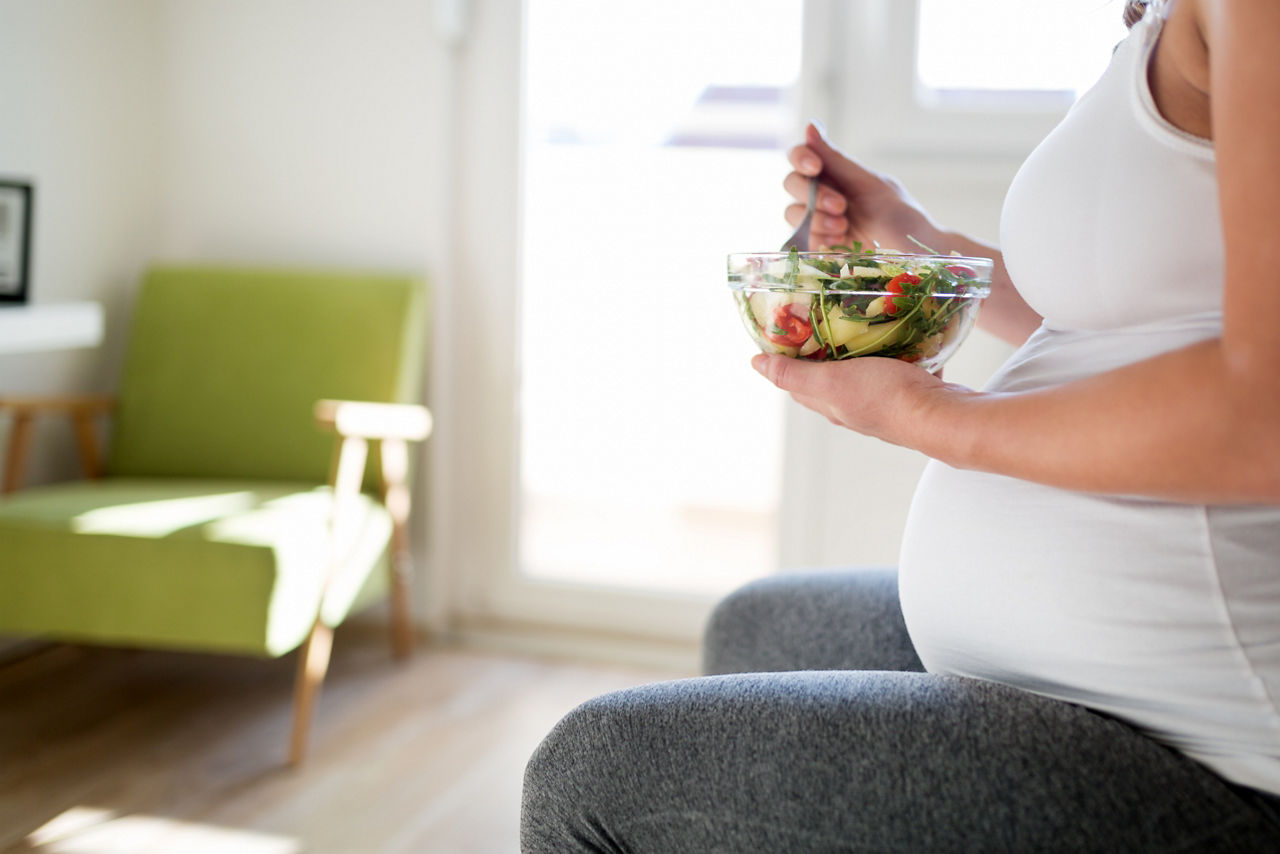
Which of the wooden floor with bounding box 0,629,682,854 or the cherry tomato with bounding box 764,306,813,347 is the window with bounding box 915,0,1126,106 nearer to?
the wooden floor with bounding box 0,629,682,854

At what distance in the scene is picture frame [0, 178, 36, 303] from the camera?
2.38m

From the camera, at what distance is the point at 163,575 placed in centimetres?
195

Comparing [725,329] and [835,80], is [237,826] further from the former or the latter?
[835,80]

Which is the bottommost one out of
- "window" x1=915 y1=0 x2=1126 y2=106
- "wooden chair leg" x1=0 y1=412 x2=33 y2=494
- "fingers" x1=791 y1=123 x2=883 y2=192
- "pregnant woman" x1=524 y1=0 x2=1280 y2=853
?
"wooden chair leg" x1=0 y1=412 x2=33 y2=494

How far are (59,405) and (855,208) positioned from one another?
6.11ft

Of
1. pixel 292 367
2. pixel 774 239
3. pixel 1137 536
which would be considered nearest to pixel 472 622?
pixel 292 367

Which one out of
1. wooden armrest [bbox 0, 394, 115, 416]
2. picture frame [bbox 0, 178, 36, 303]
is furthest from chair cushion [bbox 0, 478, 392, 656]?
picture frame [bbox 0, 178, 36, 303]

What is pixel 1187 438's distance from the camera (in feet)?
1.99

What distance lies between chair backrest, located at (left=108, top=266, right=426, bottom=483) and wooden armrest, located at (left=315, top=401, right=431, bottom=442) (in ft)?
0.60

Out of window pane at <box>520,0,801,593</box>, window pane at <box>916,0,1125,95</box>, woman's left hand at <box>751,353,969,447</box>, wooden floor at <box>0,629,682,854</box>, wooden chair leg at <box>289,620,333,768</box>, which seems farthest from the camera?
window pane at <box>520,0,801,593</box>

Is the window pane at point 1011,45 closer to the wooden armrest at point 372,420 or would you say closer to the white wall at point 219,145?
the white wall at point 219,145

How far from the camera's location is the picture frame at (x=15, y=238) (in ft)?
7.80

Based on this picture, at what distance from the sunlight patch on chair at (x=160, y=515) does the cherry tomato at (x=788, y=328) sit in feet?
4.73

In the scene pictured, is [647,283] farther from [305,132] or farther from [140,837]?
[140,837]
